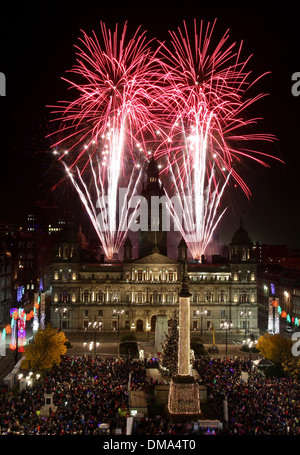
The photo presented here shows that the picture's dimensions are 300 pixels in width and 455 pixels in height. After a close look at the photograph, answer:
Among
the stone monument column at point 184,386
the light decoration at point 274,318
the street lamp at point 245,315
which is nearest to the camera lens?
the stone monument column at point 184,386

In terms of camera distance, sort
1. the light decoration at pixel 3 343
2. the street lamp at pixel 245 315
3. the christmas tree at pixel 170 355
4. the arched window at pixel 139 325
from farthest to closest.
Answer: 1. the arched window at pixel 139 325
2. the street lamp at pixel 245 315
3. the light decoration at pixel 3 343
4. the christmas tree at pixel 170 355

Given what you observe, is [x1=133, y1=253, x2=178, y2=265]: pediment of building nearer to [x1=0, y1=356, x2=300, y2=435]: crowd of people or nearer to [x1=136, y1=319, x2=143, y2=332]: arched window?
[x1=136, y1=319, x2=143, y2=332]: arched window

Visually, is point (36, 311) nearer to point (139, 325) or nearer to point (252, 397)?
point (139, 325)

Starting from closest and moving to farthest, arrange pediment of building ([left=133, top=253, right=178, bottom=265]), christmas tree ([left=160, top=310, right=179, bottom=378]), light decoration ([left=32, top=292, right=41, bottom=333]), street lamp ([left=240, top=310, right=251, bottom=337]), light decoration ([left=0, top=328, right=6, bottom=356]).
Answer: christmas tree ([left=160, top=310, right=179, bottom=378]) < light decoration ([left=0, top=328, right=6, bottom=356]) < light decoration ([left=32, top=292, right=41, bottom=333]) < street lamp ([left=240, top=310, right=251, bottom=337]) < pediment of building ([left=133, top=253, right=178, bottom=265])

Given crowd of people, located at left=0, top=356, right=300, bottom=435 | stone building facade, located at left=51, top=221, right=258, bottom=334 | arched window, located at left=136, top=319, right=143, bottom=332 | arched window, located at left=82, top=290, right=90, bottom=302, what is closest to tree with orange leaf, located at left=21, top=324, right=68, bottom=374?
crowd of people, located at left=0, top=356, right=300, bottom=435

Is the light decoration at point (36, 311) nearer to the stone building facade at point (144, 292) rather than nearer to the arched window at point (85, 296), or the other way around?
the stone building facade at point (144, 292)

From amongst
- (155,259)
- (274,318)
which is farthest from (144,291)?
(274,318)

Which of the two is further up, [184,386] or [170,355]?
[170,355]

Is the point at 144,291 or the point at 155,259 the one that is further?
the point at 155,259

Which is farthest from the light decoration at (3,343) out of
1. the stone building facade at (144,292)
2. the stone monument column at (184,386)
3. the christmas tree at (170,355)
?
the stone monument column at (184,386)
